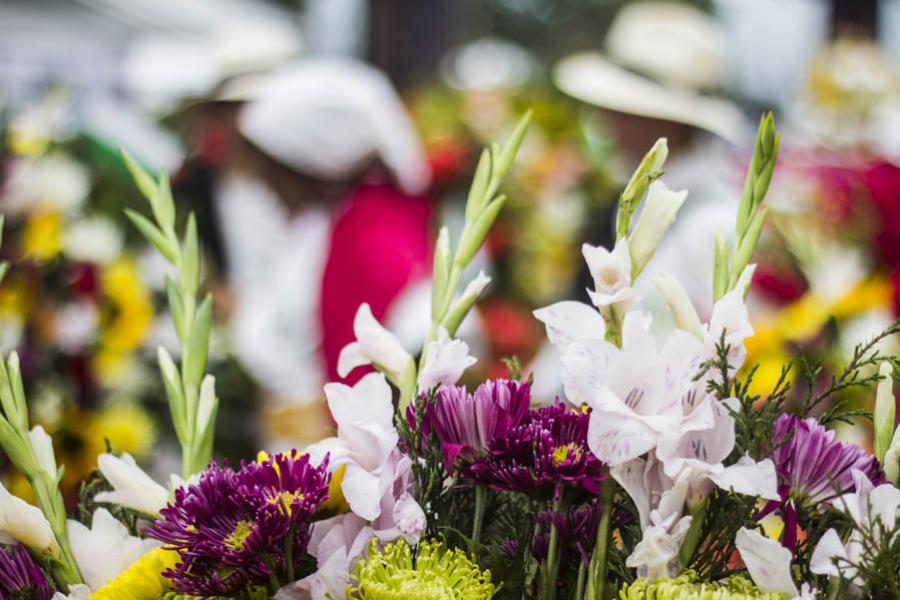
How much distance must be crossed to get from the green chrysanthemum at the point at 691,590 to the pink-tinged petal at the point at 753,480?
51 mm

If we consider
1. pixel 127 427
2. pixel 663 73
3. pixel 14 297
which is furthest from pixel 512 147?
pixel 663 73

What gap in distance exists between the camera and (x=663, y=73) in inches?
119

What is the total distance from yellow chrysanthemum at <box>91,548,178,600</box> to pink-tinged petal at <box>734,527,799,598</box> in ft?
1.08

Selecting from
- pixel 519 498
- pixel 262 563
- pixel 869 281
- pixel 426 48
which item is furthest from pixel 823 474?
pixel 426 48

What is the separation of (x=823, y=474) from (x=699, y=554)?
0.27 feet

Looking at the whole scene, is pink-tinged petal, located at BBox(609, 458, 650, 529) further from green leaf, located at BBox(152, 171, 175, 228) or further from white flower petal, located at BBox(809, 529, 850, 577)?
green leaf, located at BBox(152, 171, 175, 228)

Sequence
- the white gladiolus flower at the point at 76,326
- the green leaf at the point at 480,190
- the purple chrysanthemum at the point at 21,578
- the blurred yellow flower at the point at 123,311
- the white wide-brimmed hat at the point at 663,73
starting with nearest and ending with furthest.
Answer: the purple chrysanthemum at the point at 21,578 → the green leaf at the point at 480,190 → the white gladiolus flower at the point at 76,326 → the blurred yellow flower at the point at 123,311 → the white wide-brimmed hat at the point at 663,73

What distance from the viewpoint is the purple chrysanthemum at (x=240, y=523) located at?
0.64m

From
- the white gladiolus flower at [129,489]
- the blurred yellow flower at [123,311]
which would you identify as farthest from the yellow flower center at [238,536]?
the blurred yellow flower at [123,311]

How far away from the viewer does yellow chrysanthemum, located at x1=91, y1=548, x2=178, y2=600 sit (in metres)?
0.67

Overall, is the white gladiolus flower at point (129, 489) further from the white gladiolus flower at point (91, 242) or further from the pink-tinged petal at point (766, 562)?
the white gladiolus flower at point (91, 242)

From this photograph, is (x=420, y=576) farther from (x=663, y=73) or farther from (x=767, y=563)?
(x=663, y=73)

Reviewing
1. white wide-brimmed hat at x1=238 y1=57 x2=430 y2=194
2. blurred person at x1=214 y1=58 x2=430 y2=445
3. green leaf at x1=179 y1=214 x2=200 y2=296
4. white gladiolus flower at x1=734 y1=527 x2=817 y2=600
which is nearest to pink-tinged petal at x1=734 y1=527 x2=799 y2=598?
white gladiolus flower at x1=734 y1=527 x2=817 y2=600

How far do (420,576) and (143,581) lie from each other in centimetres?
17
